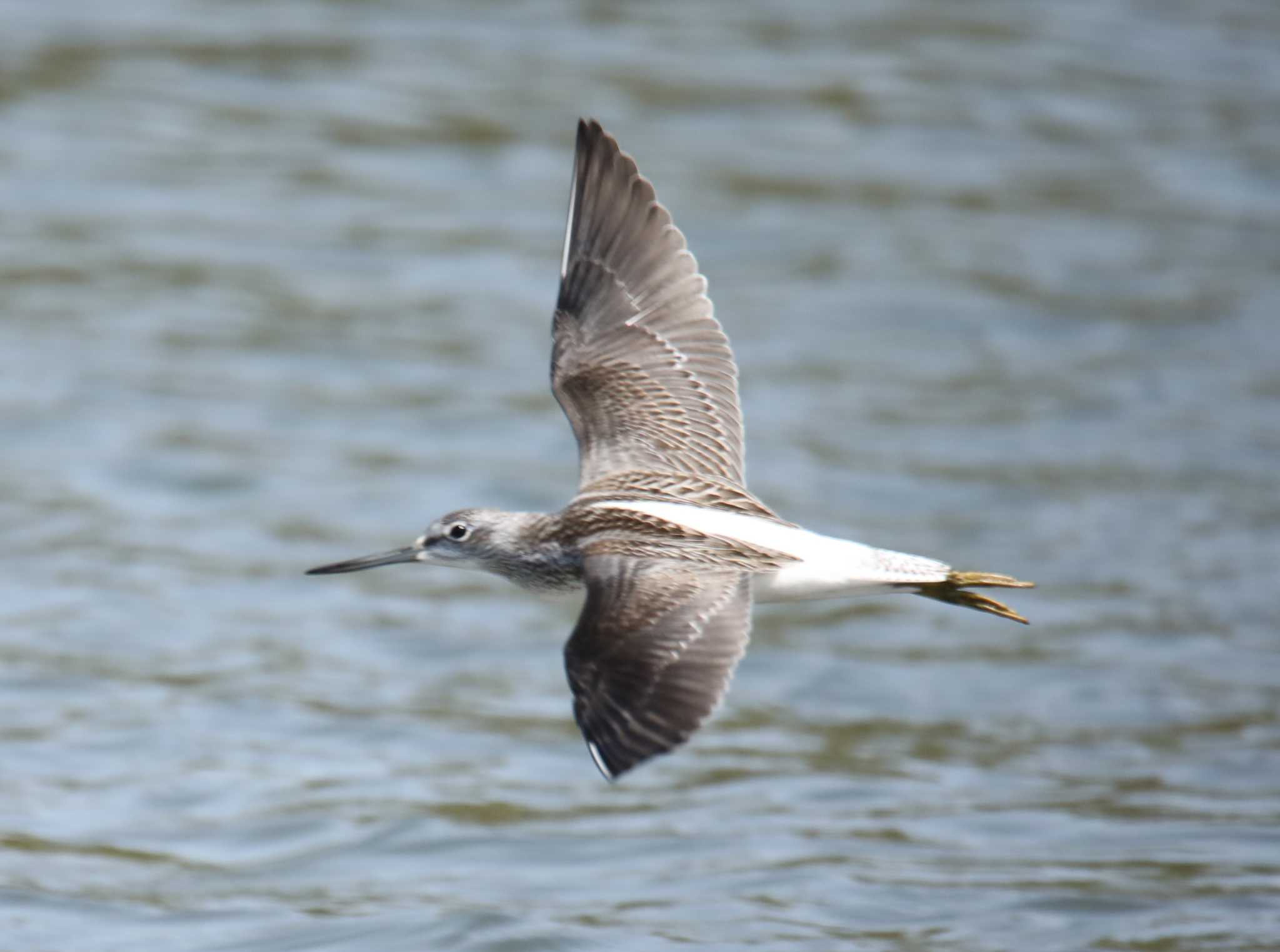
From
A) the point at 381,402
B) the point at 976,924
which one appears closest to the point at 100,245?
the point at 381,402

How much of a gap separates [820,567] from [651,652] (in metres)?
0.96

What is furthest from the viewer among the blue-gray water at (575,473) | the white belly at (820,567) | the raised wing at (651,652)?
the blue-gray water at (575,473)

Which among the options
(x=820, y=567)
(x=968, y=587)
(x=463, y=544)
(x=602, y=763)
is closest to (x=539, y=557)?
(x=463, y=544)

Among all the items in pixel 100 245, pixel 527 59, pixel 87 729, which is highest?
pixel 527 59

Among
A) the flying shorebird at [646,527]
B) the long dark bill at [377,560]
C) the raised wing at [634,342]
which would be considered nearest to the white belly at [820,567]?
the flying shorebird at [646,527]

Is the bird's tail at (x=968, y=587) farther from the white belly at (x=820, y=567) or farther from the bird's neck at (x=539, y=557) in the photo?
the bird's neck at (x=539, y=557)

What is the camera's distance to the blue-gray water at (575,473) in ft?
28.1

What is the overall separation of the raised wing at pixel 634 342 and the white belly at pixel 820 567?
3.05 ft

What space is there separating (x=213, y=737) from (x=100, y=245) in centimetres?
599

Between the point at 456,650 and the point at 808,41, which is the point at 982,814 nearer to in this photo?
the point at 456,650

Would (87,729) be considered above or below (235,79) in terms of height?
below

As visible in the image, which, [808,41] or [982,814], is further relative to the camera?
[808,41]

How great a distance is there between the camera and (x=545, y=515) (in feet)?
25.0

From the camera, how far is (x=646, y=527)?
7.12 metres
